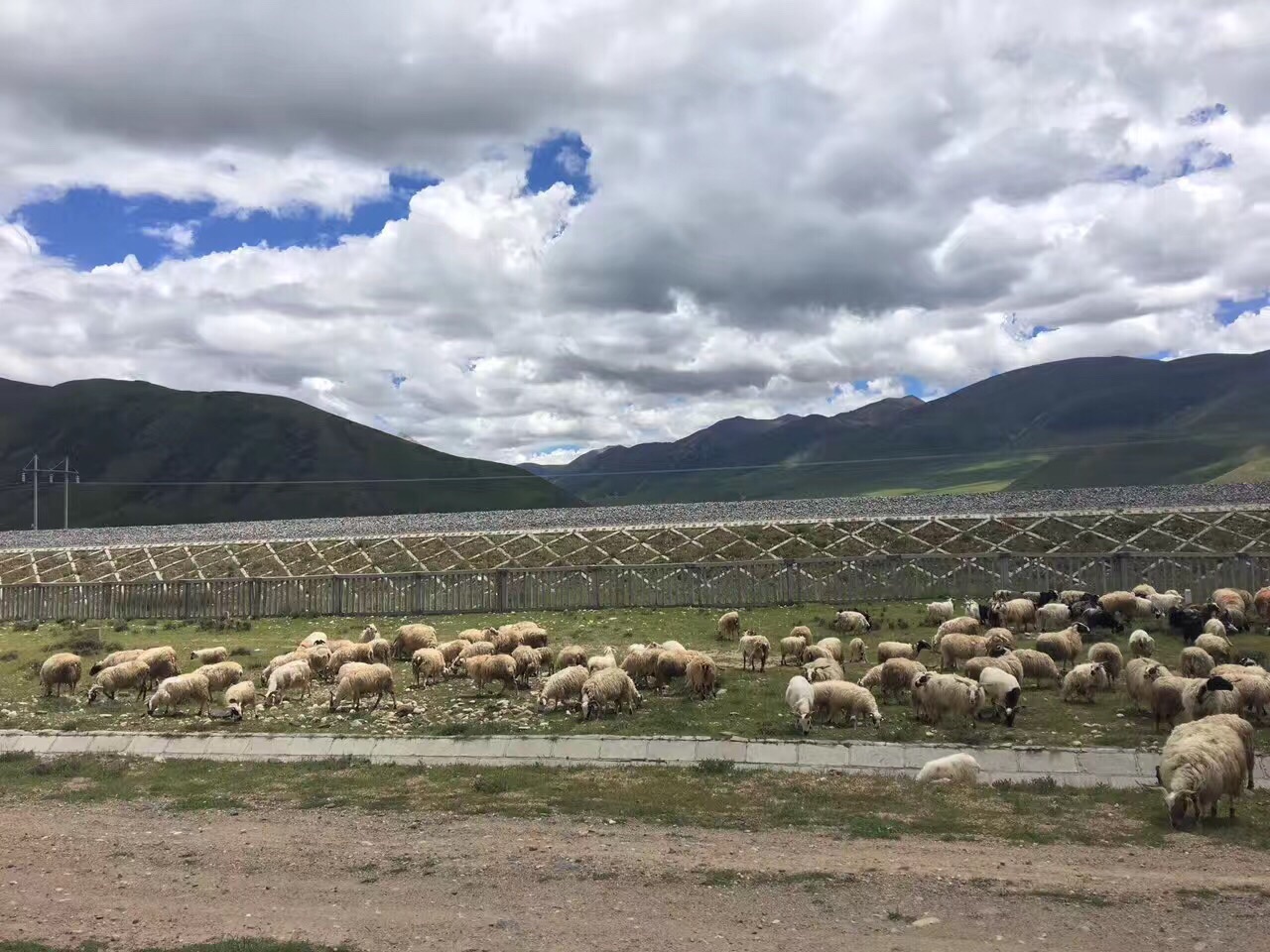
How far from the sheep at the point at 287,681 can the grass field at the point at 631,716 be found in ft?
1.46

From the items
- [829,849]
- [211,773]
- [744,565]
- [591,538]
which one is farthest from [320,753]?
[591,538]

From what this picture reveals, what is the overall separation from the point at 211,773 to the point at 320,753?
1.83m

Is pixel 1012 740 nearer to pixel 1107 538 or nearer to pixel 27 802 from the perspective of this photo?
pixel 27 802

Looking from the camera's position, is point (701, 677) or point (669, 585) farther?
point (669, 585)

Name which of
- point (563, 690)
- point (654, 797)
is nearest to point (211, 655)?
point (563, 690)

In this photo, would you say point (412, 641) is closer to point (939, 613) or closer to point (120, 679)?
point (120, 679)

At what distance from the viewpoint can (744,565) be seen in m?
36.5

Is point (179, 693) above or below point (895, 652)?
below

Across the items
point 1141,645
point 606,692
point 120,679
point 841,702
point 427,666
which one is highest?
point 1141,645

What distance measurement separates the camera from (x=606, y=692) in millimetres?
18078

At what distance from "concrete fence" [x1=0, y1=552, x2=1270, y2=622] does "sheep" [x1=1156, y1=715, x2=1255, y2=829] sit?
23.2 meters

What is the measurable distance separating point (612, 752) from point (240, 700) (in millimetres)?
8962

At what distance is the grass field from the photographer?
53.0 ft

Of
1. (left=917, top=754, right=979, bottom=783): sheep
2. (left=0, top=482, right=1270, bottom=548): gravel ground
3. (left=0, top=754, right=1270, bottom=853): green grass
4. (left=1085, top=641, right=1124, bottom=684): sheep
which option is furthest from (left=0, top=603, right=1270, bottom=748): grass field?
(left=0, top=482, right=1270, bottom=548): gravel ground
